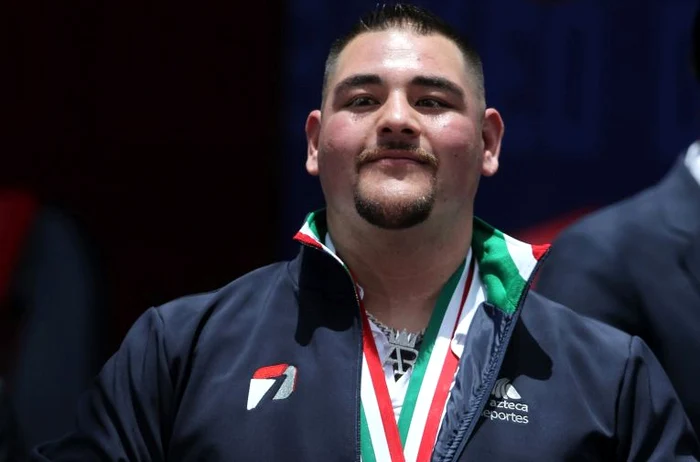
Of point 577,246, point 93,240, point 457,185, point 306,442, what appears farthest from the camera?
point 93,240

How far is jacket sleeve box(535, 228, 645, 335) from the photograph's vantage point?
122 inches

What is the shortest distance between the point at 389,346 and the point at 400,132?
1.36 feet

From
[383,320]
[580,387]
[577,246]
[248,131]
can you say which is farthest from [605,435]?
[248,131]

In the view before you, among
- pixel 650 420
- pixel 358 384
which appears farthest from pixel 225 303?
pixel 650 420

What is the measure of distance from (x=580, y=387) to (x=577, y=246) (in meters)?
0.67

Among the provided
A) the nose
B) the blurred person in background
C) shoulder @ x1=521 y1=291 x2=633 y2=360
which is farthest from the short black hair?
the blurred person in background

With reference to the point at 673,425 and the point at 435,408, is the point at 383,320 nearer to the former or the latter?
the point at 435,408

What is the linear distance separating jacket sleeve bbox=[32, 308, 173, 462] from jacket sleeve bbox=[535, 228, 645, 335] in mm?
984

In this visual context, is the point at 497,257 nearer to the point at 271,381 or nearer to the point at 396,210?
the point at 396,210

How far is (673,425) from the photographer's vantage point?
257 centimetres

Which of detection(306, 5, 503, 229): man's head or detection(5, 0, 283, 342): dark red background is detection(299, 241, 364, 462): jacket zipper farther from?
detection(5, 0, 283, 342): dark red background

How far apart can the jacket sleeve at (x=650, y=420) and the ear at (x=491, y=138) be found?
52 centimetres

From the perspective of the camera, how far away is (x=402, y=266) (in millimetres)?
2783

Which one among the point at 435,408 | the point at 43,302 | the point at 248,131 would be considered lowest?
the point at 43,302
